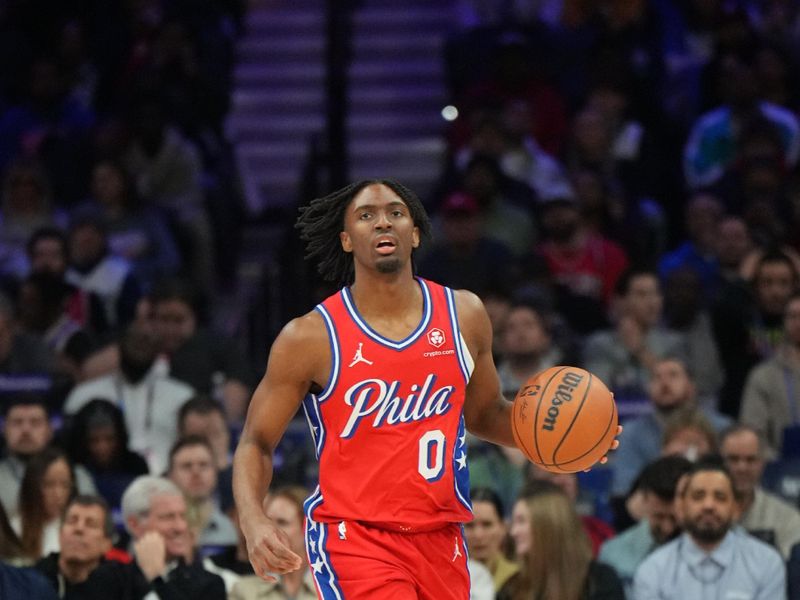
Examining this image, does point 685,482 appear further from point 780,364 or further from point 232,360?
point 232,360

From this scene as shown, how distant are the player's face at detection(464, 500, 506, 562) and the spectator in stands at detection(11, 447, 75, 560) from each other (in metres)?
1.92

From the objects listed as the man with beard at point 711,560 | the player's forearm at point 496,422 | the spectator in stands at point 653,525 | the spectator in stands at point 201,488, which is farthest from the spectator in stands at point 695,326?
the player's forearm at point 496,422

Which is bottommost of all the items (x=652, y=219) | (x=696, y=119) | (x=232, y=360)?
(x=232, y=360)

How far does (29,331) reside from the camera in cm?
1051

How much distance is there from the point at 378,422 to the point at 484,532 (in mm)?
2729

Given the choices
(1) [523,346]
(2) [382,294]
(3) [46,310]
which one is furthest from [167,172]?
(2) [382,294]

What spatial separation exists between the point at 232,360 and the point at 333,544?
4.93 m

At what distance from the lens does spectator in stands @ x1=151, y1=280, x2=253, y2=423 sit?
9.80 metres

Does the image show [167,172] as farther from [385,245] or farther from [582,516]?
[385,245]

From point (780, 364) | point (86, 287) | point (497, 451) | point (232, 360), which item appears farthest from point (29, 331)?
point (780, 364)

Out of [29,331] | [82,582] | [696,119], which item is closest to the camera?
[82,582]

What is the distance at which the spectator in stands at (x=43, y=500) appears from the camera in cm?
810

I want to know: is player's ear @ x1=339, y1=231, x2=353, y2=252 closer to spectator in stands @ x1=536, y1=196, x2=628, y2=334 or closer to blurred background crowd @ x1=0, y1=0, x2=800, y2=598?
blurred background crowd @ x1=0, y1=0, x2=800, y2=598

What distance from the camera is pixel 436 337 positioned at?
5.37 m
